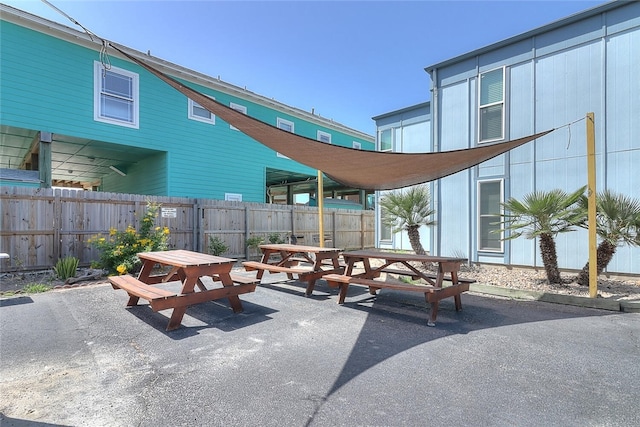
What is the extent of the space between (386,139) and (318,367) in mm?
9433

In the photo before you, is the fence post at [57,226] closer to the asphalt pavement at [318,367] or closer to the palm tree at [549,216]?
the asphalt pavement at [318,367]

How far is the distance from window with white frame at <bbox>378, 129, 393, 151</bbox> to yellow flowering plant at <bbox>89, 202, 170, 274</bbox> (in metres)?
7.23

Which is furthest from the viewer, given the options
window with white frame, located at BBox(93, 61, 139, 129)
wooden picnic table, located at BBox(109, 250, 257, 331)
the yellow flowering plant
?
window with white frame, located at BBox(93, 61, 139, 129)

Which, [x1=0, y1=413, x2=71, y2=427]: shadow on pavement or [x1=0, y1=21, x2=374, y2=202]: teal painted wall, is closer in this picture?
[x1=0, y1=413, x2=71, y2=427]: shadow on pavement

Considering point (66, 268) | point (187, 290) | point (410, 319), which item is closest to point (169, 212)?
point (66, 268)

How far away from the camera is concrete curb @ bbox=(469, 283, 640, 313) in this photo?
4328mm

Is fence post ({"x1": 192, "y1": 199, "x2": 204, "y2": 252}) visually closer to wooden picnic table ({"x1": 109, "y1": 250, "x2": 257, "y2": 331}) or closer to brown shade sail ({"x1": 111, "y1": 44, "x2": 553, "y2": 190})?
wooden picnic table ({"x1": 109, "y1": 250, "x2": 257, "y2": 331})

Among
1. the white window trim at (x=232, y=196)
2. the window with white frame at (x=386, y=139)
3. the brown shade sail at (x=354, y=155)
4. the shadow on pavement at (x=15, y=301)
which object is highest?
the window with white frame at (x=386, y=139)

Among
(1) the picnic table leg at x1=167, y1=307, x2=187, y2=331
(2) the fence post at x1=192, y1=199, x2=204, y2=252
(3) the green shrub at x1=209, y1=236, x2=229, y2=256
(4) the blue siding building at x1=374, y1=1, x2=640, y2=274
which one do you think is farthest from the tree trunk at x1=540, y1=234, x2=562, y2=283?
(2) the fence post at x1=192, y1=199, x2=204, y2=252

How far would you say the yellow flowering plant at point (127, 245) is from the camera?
22.0 ft

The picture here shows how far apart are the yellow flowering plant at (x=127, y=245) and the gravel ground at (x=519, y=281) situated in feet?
1.33

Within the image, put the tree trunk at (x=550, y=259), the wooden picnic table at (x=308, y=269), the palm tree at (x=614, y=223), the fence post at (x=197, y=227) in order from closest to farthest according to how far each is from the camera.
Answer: the palm tree at (x=614, y=223) → the wooden picnic table at (x=308, y=269) → the tree trunk at (x=550, y=259) → the fence post at (x=197, y=227)

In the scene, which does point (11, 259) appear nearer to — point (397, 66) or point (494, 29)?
point (397, 66)

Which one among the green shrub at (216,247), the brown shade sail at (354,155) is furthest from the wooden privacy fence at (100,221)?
the brown shade sail at (354,155)
